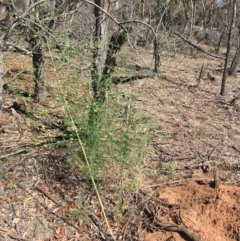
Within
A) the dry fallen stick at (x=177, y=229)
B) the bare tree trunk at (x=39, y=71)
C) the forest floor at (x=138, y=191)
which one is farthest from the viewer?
the bare tree trunk at (x=39, y=71)

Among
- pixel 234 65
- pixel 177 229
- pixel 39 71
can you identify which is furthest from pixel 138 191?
pixel 234 65

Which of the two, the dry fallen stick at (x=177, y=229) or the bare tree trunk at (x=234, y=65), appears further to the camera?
the bare tree trunk at (x=234, y=65)

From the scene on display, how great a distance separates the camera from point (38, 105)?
16.1 ft

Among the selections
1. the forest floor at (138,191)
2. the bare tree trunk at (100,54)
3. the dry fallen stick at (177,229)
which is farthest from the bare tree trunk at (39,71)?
the dry fallen stick at (177,229)

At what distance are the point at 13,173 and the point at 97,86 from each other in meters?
1.10

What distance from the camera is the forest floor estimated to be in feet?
9.62

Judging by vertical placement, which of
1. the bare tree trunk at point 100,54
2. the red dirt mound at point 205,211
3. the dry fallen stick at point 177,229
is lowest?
the dry fallen stick at point 177,229

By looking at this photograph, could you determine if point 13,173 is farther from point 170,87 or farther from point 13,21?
point 170,87

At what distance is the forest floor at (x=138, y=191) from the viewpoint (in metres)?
2.93

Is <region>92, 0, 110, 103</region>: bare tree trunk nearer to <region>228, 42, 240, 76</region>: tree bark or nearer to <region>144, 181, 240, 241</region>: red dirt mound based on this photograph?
<region>144, 181, 240, 241</region>: red dirt mound

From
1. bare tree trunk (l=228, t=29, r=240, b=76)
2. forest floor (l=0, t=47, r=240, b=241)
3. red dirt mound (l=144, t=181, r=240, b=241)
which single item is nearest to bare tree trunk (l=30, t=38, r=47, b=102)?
forest floor (l=0, t=47, r=240, b=241)

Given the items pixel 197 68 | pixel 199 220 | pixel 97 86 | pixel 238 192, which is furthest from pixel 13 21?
pixel 197 68

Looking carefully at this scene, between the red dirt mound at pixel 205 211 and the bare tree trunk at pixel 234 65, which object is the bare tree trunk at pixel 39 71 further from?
the bare tree trunk at pixel 234 65

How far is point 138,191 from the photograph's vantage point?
10.8 feet
